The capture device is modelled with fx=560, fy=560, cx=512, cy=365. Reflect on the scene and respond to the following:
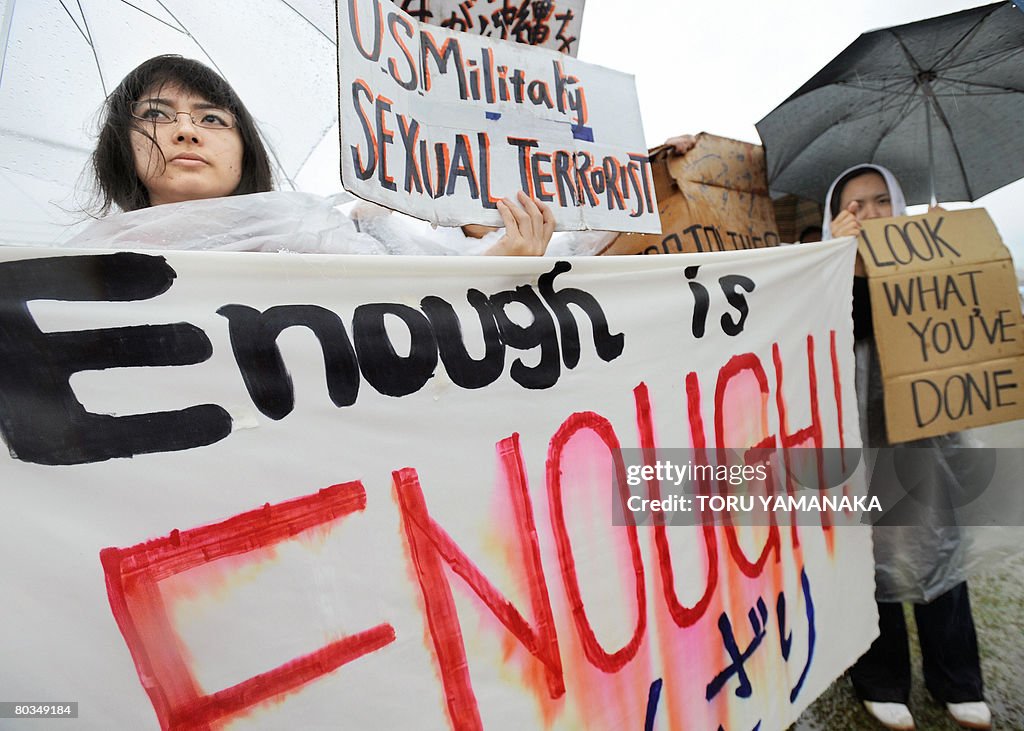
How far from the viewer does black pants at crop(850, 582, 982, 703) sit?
69.9 inches

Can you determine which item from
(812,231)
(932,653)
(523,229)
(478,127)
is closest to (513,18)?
(478,127)

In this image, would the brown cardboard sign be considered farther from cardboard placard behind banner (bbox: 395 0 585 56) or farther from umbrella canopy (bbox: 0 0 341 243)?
umbrella canopy (bbox: 0 0 341 243)

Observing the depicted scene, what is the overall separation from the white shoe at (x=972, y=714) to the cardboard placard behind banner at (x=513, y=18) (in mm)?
2256

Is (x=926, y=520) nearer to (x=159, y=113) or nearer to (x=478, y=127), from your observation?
(x=478, y=127)

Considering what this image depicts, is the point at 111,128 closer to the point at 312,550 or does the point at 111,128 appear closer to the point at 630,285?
the point at 312,550

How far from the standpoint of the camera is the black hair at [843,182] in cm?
204

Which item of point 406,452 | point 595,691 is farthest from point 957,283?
point 406,452

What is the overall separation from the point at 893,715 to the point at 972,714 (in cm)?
22

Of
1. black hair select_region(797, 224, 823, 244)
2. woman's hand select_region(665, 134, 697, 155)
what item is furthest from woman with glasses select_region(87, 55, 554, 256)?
black hair select_region(797, 224, 823, 244)

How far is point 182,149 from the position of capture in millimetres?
1104

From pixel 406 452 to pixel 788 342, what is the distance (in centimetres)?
115

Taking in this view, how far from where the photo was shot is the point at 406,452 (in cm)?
94

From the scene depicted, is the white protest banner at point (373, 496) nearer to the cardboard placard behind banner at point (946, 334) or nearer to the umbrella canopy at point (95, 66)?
the cardboard placard behind banner at point (946, 334)

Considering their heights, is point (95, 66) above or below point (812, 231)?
above
